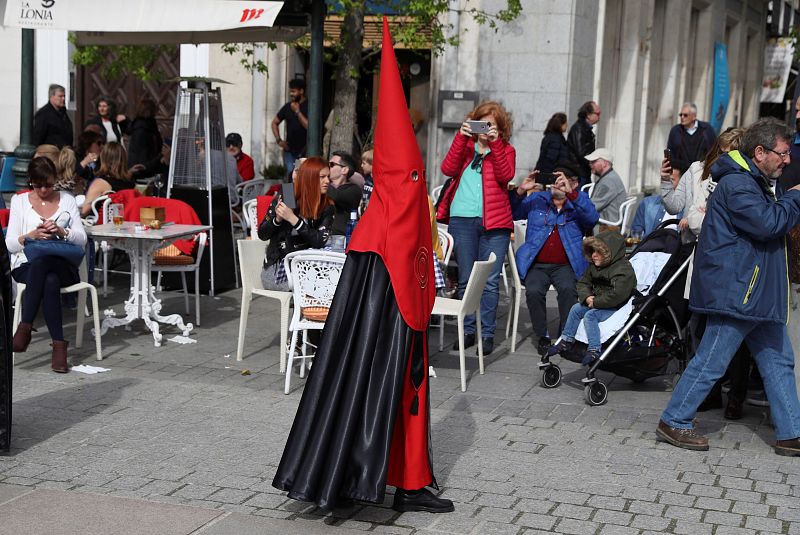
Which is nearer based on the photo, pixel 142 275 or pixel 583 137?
pixel 142 275

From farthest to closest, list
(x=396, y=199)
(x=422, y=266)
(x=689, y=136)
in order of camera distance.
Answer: (x=689, y=136) → (x=422, y=266) → (x=396, y=199)

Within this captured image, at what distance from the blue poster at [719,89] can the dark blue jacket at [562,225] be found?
16.1m

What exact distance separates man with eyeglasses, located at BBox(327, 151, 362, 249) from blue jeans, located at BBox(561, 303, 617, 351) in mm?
1689

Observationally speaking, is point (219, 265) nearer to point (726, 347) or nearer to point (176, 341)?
point (176, 341)

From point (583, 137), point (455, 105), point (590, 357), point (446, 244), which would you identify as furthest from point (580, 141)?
point (590, 357)

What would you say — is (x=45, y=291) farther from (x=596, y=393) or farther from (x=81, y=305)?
(x=596, y=393)

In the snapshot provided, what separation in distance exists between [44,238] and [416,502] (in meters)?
3.90

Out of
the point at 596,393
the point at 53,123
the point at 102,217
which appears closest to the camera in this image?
the point at 596,393

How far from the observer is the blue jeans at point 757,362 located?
6.41 meters

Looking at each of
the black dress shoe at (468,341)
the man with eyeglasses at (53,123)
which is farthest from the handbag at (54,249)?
the man with eyeglasses at (53,123)

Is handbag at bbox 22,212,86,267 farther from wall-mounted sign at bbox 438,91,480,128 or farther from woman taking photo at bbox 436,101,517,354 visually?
wall-mounted sign at bbox 438,91,480,128

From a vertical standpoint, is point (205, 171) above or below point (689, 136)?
below

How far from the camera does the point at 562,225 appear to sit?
8883mm

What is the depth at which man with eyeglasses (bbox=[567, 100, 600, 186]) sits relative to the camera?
46.0 ft
